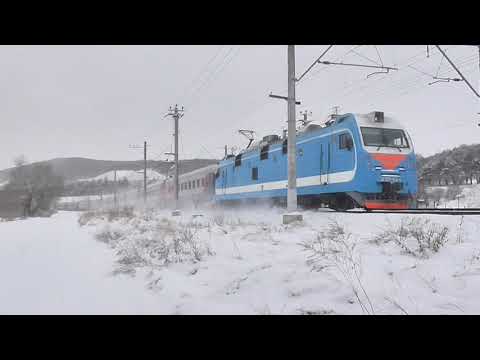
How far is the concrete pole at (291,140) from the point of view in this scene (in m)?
11.8

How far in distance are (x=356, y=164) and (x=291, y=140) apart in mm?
2196

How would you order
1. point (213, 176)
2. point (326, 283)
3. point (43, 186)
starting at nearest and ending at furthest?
point (326, 283) → point (213, 176) → point (43, 186)

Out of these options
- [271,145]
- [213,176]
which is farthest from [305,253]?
[213,176]

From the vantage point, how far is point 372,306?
3.45 metres

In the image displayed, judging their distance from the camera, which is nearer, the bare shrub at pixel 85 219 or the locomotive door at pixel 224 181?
the bare shrub at pixel 85 219

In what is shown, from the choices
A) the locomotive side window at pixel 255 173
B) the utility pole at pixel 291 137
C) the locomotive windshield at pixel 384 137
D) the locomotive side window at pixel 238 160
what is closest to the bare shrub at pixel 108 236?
the utility pole at pixel 291 137

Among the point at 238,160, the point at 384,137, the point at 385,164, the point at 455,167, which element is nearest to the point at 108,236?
the point at 385,164

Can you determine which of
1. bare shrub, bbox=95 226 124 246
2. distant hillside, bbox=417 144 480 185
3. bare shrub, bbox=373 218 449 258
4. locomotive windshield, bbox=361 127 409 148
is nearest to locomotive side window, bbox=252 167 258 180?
locomotive windshield, bbox=361 127 409 148

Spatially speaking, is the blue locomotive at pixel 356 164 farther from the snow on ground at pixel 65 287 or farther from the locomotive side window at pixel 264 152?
the snow on ground at pixel 65 287

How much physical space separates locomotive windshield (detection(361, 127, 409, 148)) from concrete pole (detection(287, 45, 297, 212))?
2315mm

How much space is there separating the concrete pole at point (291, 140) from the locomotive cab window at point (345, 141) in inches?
67.7
